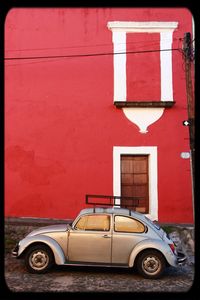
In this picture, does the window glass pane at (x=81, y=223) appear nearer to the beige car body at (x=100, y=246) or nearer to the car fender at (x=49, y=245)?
the beige car body at (x=100, y=246)

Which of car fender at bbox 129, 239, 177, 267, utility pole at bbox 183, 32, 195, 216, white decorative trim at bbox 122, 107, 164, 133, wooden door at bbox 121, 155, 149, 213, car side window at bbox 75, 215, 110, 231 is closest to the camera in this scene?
car fender at bbox 129, 239, 177, 267

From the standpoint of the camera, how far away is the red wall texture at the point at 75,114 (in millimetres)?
12203

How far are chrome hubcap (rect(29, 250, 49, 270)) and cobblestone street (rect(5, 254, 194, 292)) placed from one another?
0.17 m

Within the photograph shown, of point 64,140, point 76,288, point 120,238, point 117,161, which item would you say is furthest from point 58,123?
point 76,288

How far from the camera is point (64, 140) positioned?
485 inches

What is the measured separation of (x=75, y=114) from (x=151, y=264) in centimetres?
622

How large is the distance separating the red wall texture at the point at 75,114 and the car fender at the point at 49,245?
4.56 m

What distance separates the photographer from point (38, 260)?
7.55 m

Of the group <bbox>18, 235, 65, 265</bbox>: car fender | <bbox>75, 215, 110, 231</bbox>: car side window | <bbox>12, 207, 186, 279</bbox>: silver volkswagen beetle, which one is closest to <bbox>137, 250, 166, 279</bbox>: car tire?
<bbox>12, 207, 186, 279</bbox>: silver volkswagen beetle

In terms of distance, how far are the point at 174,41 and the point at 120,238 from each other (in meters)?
7.40

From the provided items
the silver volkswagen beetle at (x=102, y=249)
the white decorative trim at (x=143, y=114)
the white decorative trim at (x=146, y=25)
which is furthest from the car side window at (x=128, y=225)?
the white decorative trim at (x=146, y=25)

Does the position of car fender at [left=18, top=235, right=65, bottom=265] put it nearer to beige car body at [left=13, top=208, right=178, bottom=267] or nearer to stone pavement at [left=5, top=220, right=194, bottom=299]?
beige car body at [left=13, top=208, right=178, bottom=267]

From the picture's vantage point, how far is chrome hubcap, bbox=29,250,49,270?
24.7ft

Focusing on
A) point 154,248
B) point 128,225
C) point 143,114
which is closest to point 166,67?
point 143,114
